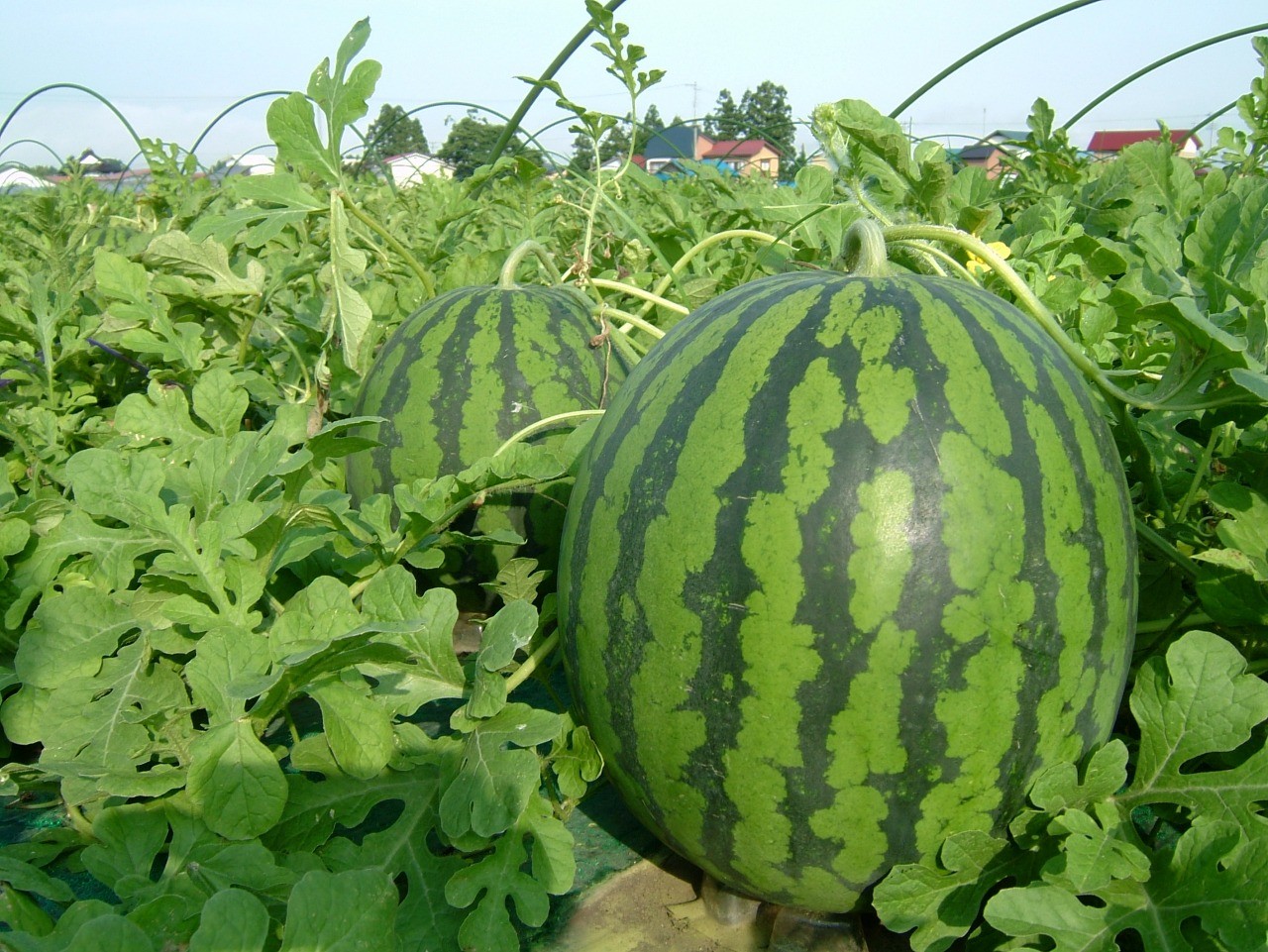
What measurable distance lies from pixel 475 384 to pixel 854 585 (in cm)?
132

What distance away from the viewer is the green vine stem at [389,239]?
8.10 ft

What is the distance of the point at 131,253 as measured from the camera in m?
3.38

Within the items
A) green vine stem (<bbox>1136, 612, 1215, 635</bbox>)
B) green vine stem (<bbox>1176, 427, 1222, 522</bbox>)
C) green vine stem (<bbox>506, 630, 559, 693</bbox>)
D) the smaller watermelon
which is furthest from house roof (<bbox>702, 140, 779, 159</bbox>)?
green vine stem (<bbox>506, 630, 559, 693</bbox>)

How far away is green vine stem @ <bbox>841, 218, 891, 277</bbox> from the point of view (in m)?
1.70

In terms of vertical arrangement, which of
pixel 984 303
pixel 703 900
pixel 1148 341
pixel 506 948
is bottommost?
pixel 703 900

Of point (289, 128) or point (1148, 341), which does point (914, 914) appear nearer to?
point (1148, 341)

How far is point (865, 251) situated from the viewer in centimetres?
172

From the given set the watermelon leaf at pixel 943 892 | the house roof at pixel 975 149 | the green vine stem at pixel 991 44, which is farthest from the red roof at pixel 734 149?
the watermelon leaf at pixel 943 892

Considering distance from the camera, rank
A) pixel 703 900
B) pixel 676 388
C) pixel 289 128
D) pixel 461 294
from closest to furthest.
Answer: pixel 676 388, pixel 703 900, pixel 289 128, pixel 461 294

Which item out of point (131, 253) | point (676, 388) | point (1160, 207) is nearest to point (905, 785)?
point (676, 388)

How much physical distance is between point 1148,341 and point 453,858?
6.03 ft

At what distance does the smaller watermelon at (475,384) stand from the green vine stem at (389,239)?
0.24 meters

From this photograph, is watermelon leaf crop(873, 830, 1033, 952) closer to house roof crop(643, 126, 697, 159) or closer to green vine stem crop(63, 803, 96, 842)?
green vine stem crop(63, 803, 96, 842)

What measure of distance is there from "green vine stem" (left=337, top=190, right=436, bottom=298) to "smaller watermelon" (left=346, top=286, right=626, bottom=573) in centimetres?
24
